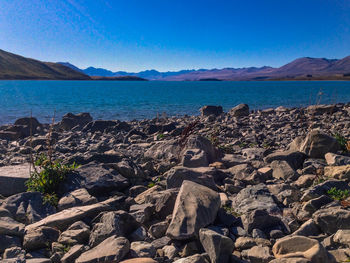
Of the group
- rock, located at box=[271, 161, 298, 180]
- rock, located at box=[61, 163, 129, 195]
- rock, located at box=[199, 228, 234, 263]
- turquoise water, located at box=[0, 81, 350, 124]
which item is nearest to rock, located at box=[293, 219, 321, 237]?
rock, located at box=[199, 228, 234, 263]

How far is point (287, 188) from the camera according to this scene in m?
6.03

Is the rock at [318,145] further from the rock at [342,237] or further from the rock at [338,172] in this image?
the rock at [342,237]

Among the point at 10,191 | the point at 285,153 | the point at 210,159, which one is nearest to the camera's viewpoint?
the point at 10,191

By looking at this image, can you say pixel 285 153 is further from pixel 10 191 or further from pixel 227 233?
pixel 10 191

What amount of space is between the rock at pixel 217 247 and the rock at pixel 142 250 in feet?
2.37

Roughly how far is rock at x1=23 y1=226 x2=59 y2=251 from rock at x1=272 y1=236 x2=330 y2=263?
3248mm

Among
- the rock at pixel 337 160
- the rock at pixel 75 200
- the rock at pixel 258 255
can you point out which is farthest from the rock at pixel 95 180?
the rock at pixel 337 160

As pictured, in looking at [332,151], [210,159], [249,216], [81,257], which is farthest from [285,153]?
[81,257]

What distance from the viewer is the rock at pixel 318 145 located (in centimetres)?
826

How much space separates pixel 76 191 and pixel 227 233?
3.20m

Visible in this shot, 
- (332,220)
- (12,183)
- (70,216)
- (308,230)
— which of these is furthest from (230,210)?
(12,183)

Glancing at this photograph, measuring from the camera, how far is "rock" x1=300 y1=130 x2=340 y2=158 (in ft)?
27.1

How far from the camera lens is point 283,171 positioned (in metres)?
7.19

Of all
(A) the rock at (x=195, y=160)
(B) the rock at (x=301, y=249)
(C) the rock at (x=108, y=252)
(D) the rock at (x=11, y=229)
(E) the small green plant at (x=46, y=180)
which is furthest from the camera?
(A) the rock at (x=195, y=160)
